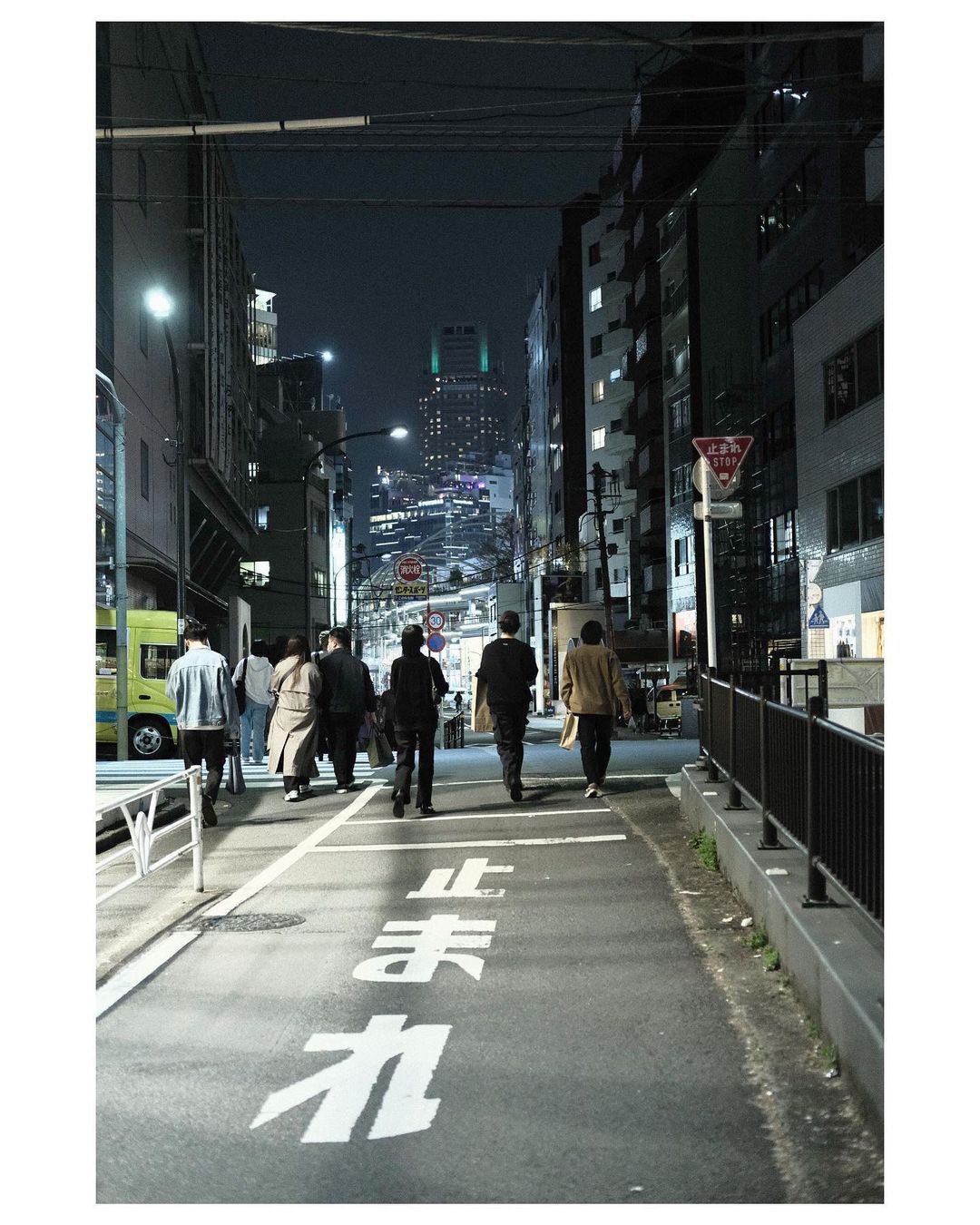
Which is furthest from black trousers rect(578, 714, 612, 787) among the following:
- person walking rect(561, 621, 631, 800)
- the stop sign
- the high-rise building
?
the high-rise building

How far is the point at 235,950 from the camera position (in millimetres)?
6734

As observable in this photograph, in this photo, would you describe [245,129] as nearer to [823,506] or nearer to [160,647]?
[160,647]

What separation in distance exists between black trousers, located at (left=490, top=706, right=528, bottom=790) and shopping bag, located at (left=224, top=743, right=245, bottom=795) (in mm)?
2918

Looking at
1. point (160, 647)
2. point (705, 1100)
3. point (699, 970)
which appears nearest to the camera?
point (705, 1100)

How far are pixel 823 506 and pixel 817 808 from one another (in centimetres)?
2793

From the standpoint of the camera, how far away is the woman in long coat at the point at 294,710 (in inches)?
528

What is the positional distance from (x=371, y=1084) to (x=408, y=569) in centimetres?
2895

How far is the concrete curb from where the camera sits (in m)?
4.03

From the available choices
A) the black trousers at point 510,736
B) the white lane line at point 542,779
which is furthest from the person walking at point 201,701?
the white lane line at point 542,779

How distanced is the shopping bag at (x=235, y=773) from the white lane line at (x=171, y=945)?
10.8 ft

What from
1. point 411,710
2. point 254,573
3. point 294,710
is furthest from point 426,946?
Answer: point 254,573

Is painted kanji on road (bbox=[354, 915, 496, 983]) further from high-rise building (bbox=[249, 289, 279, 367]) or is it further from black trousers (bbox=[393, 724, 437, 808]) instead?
high-rise building (bbox=[249, 289, 279, 367])

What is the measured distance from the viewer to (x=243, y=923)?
7473mm

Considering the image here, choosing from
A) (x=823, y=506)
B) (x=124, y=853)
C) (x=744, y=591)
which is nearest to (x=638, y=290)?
(x=744, y=591)
